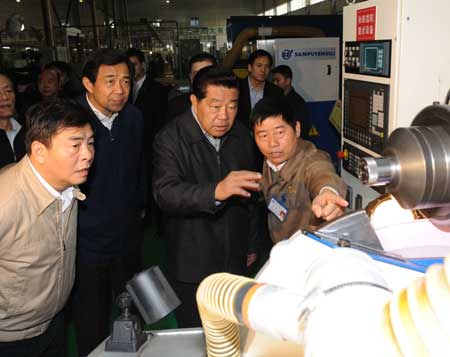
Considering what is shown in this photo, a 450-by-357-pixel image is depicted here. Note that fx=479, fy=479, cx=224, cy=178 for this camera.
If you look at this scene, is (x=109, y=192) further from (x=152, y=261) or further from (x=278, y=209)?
(x=152, y=261)

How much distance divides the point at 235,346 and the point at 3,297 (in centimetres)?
80

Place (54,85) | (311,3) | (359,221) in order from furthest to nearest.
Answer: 1. (311,3)
2. (54,85)
3. (359,221)

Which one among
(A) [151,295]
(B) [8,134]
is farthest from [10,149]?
(A) [151,295]

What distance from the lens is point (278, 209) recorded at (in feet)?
5.06

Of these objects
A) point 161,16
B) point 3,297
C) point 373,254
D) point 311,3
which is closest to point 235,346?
point 373,254

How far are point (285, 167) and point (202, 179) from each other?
12.5 inches

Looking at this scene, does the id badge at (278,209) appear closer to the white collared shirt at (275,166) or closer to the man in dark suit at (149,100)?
the white collared shirt at (275,166)

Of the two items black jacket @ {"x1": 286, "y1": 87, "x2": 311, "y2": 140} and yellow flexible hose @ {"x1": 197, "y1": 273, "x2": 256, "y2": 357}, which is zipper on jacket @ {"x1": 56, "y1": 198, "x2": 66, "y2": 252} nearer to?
yellow flexible hose @ {"x1": 197, "y1": 273, "x2": 256, "y2": 357}

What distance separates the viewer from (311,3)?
11219 mm

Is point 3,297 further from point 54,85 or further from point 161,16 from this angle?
point 161,16

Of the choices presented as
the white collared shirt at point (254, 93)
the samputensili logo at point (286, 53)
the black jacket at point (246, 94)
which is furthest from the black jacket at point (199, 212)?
the samputensili logo at point (286, 53)

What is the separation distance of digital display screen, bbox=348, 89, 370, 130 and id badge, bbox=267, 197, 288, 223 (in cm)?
44

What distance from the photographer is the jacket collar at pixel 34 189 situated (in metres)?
1.36

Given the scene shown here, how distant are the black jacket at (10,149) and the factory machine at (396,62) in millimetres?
1494
